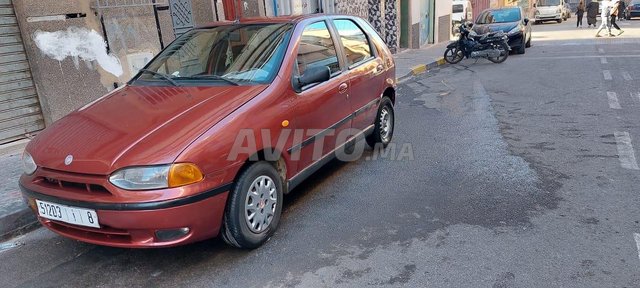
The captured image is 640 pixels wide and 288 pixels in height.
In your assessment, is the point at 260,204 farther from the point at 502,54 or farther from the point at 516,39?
the point at 516,39

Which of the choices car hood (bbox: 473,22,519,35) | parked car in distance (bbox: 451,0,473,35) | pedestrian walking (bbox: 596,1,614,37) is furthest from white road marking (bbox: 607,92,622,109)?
parked car in distance (bbox: 451,0,473,35)

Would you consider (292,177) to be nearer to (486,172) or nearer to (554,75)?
(486,172)

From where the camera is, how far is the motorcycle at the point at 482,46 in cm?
1320

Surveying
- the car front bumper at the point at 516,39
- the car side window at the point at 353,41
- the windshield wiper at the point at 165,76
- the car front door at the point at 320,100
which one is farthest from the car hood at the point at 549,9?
the windshield wiper at the point at 165,76

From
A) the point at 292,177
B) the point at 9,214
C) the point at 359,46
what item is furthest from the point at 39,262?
the point at 359,46

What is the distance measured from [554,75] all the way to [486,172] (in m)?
6.99

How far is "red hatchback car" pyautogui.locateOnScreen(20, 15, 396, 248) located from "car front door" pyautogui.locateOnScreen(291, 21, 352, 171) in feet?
0.04

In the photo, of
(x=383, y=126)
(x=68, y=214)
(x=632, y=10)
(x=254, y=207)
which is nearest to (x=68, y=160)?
(x=68, y=214)

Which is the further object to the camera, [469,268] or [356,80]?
[356,80]

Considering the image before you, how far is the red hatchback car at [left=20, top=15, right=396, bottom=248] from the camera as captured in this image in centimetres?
286

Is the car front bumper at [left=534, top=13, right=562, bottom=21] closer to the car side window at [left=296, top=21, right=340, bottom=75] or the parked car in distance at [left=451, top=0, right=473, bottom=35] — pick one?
the parked car in distance at [left=451, top=0, right=473, bottom=35]

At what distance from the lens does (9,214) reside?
156 inches

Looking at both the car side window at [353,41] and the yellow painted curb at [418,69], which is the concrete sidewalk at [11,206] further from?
the yellow painted curb at [418,69]

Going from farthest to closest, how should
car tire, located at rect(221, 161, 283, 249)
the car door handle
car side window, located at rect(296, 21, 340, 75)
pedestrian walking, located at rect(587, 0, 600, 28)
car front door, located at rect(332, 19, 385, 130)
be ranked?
pedestrian walking, located at rect(587, 0, 600, 28) < car front door, located at rect(332, 19, 385, 130) < the car door handle < car side window, located at rect(296, 21, 340, 75) < car tire, located at rect(221, 161, 283, 249)
